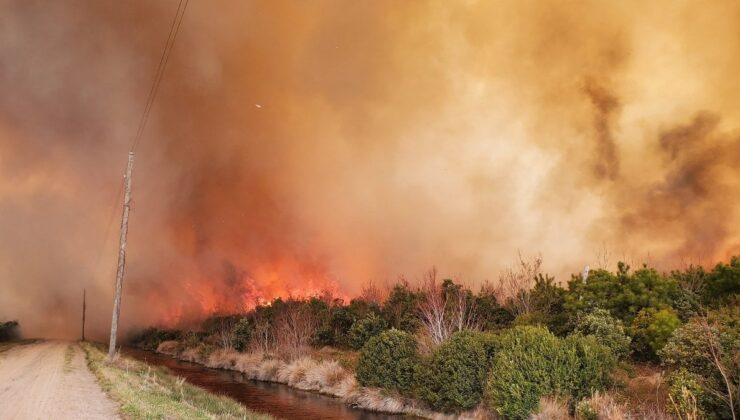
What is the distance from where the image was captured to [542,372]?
66.6 feet

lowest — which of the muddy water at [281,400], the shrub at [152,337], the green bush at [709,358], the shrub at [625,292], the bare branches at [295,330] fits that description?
the shrub at [152,337]

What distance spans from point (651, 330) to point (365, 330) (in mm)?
26982

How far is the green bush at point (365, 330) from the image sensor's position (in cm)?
4581

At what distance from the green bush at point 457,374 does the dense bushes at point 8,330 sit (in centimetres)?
9601

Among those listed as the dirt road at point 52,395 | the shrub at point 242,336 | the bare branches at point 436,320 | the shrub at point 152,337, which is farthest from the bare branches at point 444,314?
the shrub at point 152,337

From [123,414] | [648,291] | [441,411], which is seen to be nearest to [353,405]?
[441,411]

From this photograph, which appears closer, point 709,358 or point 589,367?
point 709,358

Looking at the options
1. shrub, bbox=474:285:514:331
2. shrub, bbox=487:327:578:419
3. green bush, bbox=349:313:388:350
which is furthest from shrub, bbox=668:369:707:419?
green bush, bbox=349:313:388:350

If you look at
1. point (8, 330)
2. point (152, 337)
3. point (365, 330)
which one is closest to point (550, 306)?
point (365, 330)

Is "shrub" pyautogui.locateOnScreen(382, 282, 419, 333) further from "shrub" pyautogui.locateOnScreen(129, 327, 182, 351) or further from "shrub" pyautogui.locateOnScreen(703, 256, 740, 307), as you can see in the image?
"shrub" pyautogui.locateOnScreen(129, 327, 182, 351)

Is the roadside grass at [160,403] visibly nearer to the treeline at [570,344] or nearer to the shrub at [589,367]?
the treeline at [570,344]

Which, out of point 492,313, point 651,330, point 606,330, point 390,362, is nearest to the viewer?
point 651,330

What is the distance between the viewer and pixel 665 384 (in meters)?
20.4

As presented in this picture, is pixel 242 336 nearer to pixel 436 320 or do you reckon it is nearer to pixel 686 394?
pixel 436 320
